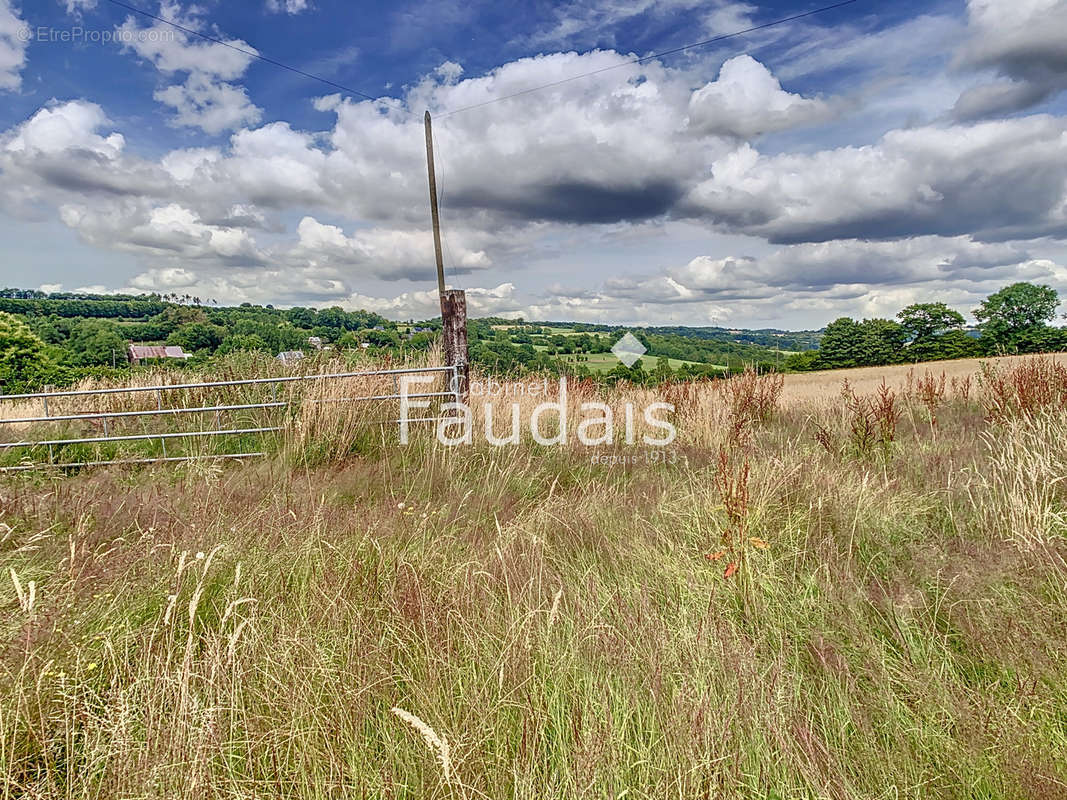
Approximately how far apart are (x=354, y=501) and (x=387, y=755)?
10.5ft

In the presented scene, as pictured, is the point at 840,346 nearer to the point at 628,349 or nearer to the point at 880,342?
the point at 880,342

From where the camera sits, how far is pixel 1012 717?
1.83 meters

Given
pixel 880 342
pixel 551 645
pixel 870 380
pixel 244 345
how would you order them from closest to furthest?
pixel 551 645 → pixel 244 345 → pixel 870 380 → pixel 880 342

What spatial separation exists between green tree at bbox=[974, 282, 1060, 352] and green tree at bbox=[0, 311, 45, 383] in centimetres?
8400

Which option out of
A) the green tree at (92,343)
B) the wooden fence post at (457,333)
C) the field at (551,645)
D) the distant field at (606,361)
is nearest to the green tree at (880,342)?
the distant field at (606,361)

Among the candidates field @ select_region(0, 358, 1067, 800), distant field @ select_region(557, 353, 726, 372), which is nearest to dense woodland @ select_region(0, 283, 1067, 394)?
distant field @ select_region(557, 353, 726, 372)

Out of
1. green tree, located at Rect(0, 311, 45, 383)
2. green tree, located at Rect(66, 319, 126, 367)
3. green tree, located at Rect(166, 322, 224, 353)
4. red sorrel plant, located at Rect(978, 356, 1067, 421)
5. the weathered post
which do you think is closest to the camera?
red sorrel plant, located at Rect(978, 356, 1067, 421)

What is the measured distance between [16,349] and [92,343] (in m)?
5.18

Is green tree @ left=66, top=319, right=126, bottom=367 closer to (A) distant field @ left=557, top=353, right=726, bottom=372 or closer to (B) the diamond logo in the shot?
(A) distant field @ left=557, top=353, right=726, bottom=372

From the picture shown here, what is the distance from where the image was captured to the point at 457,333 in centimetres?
755

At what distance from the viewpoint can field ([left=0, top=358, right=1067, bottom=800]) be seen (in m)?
1.62

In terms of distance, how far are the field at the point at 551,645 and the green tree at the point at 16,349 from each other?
178 feet

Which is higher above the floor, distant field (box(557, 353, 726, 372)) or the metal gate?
distant field (box(557, 353, 726, 372))

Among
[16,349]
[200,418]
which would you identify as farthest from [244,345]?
[16,349]
